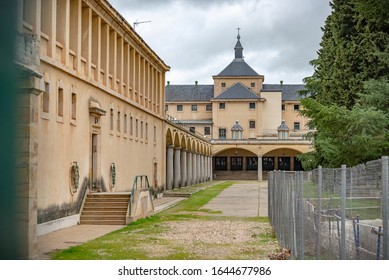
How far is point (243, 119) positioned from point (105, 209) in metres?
65.7

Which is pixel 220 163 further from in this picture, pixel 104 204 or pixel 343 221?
pixel 343 221

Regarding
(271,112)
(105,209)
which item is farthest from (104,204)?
(271,112)

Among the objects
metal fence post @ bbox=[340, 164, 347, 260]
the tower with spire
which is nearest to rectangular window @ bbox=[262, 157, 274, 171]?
the tower with spire

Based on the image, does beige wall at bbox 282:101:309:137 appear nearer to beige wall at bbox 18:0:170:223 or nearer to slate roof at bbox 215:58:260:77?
slate roof at bbox 215:58:260:77

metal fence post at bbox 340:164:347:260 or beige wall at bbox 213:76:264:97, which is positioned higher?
beige wall at bbox 213:76:264:97

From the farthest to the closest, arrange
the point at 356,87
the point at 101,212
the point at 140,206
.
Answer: the point at 356,87, the point at 140,206, the point at 101,212

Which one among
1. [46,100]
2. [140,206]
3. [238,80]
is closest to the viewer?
[46,100]

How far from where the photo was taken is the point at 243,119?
8712 cm

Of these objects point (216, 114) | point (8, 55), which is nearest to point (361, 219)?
point (8, 55)

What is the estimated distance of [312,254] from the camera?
1152cm

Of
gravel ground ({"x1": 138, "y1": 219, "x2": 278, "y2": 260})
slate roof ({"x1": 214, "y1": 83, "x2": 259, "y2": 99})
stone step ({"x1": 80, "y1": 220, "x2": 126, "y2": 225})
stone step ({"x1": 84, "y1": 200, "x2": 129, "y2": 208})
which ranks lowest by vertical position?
gravel ground ({"x1": 138, "y1": 219, "x2": 278, "y2": 260})

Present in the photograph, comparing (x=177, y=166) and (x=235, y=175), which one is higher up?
(x=177, y=166)

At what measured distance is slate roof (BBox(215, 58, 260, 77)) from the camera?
93.9m
